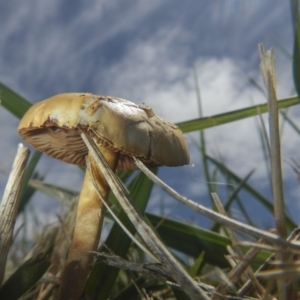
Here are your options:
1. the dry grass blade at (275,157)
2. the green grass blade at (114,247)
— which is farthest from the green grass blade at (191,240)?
the dry grass blade at (275,157)

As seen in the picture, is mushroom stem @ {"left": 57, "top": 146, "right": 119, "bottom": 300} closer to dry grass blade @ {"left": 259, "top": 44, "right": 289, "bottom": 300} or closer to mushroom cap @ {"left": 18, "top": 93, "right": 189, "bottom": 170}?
mushroom cap @ {"left": 18, "top": 93, "right": 189, "bottom": 170}

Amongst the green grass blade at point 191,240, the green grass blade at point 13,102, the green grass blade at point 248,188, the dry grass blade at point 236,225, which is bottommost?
the green grass blade at point 191,240

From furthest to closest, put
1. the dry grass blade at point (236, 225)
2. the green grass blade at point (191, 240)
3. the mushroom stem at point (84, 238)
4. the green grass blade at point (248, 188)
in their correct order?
the green grass blade at point (248, 188), the green grass blade at point (191, 240), the mushroom stem at point (84, 238), the dry grass blade at point (236, 225)

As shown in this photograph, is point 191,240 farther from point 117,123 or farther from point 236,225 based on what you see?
point 236,225

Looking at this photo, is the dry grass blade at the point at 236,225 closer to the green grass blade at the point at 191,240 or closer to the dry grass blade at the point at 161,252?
the dry grass blade at the point at 161,252

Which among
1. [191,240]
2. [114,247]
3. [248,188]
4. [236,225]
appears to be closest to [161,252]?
[236,225]
